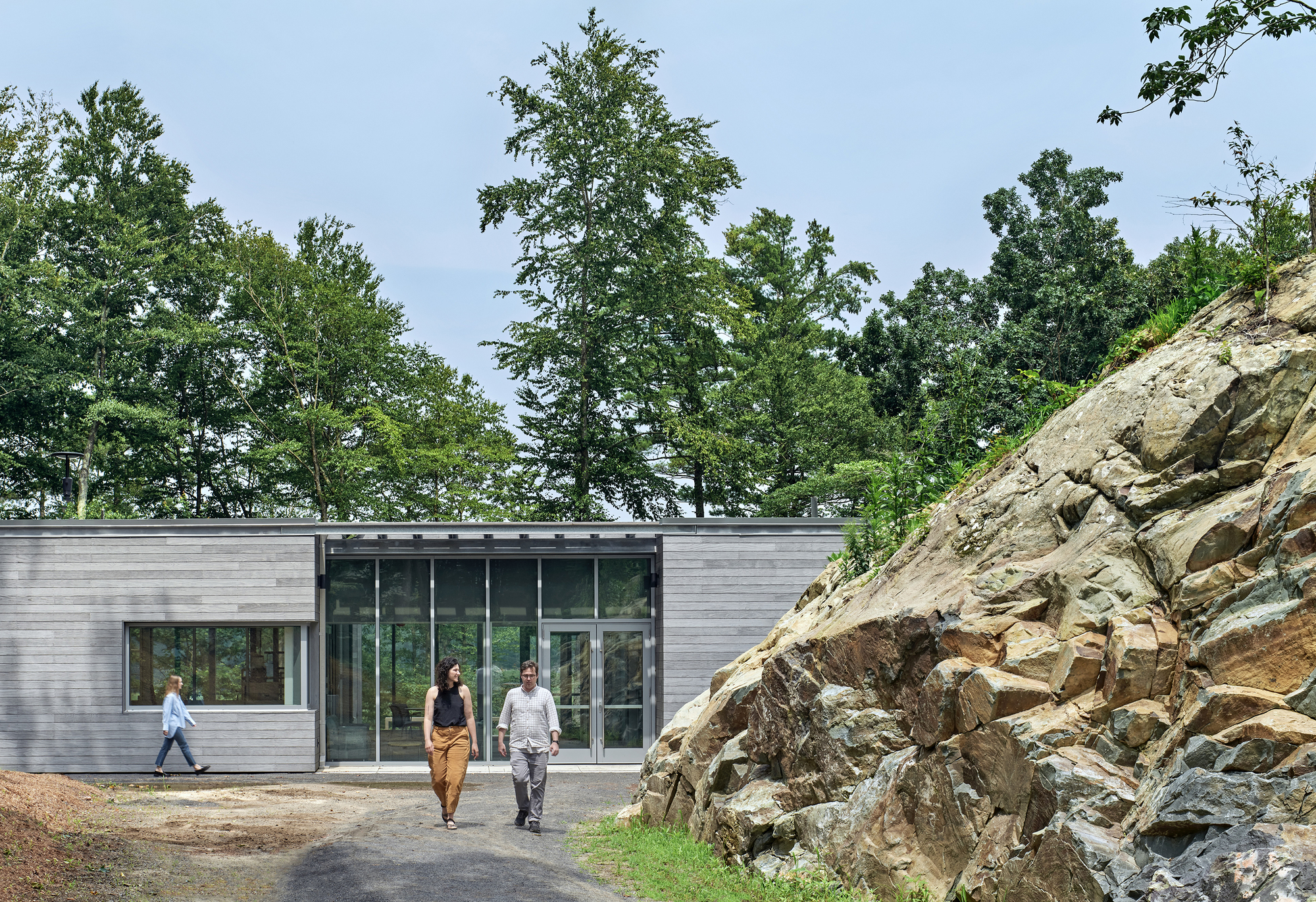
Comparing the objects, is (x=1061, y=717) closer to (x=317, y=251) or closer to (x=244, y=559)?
(x=244, y=559)

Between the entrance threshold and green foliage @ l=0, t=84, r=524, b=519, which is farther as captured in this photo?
green foliage @ l=0, t=84, r=524, b=519

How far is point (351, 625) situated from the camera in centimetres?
1866

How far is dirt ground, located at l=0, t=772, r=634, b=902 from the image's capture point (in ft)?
25.1

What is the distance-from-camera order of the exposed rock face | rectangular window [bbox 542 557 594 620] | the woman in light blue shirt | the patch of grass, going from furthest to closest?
rectangular window [bbox 542 557 594 620] < the woman in light blue shirt < the patch of grass < the exposed rock face

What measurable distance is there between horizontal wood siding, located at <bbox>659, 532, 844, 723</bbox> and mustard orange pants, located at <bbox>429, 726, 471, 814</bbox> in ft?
Result: 25.1

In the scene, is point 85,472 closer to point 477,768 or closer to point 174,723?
point 174,723

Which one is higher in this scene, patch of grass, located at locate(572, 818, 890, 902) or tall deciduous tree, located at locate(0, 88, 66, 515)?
tall deciduous tree, located at locate(0, 88, 66, 515)

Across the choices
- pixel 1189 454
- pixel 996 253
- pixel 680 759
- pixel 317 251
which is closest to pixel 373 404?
pixel 317 251

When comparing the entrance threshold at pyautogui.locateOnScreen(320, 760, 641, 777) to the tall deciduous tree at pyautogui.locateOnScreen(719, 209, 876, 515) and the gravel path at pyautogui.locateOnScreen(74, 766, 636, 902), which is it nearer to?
the gravel path at pyautogui.locateOnScreen(74, 766, 636, 902)

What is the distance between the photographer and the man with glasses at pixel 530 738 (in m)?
11.0

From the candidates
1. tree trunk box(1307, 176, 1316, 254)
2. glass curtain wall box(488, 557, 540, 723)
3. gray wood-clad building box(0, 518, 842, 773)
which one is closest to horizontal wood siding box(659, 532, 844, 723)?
gray wood-clad building box(0, 518, 842, 773)

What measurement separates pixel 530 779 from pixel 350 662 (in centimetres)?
841

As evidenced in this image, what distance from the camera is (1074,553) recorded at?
7.55 metres

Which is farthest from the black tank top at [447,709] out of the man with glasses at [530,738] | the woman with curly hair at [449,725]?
the man with glasses at [530,738]
